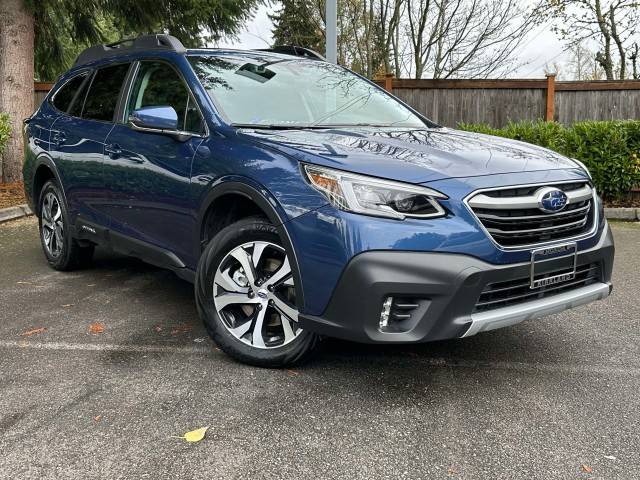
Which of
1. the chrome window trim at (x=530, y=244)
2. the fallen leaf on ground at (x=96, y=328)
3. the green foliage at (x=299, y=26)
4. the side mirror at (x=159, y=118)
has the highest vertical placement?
the green foliage at (x=299, y=26)

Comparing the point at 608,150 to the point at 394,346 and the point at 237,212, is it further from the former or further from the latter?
the point at 237,212

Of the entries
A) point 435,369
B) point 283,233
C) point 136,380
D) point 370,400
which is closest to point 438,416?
point 370,400

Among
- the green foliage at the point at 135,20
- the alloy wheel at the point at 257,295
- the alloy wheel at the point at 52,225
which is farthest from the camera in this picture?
the green foliage at the point at 135,20

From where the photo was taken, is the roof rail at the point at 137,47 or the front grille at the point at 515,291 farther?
the roof rail at the point at 137,47

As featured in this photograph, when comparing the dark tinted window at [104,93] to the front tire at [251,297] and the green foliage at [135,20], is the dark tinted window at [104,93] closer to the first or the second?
the front tire at [251,297]

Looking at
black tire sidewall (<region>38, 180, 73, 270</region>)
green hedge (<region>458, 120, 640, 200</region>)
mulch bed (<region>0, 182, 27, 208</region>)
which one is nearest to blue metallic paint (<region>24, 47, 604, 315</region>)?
black tire sidewall (<region>38, 180, 73, 270</region>)

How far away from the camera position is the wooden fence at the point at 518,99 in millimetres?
11023

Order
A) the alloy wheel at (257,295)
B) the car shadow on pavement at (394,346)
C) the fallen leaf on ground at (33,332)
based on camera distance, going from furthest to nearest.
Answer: the fallen leaf on ground at (33,332)
the car shadow on pavement at (394,346)
the alloy wheel at (257,295)

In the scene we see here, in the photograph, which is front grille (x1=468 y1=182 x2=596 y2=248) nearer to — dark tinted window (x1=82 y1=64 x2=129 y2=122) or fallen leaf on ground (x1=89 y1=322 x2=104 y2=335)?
fallen leaf on ground (x1=89 y1=322 x2=104 y2=335)

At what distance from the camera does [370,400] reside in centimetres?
298

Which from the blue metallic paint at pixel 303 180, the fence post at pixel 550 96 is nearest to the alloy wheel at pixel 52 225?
the blue metallic paint at pixel 303 180

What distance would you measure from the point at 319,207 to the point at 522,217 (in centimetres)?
93

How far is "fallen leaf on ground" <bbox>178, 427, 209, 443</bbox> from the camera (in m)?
2.60

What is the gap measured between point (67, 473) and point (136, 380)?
2.81ft
